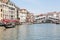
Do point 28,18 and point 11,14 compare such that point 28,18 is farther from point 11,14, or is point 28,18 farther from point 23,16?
point 11,14

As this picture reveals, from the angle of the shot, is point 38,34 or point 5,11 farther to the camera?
point 5,11

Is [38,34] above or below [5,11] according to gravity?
below

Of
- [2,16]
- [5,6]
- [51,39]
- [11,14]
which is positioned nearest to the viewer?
[51,39]

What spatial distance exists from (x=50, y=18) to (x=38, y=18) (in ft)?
18.3

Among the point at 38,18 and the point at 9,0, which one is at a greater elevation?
the point at 9,0

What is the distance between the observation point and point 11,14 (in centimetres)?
7300

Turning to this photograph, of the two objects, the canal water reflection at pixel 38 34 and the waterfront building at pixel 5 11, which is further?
the waterfront building at pixel 5 11

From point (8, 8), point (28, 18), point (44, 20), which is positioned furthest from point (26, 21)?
point (8, 8)

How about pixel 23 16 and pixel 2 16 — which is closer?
pixel 2 16

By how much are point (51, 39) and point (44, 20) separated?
95.1 meters

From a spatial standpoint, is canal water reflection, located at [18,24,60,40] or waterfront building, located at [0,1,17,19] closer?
canal water reflection, located at [18,24,60,40]

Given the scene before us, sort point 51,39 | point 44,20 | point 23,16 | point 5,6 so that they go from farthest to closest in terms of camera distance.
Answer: point 44,20, point 23,16, point 5,6, point 51,39

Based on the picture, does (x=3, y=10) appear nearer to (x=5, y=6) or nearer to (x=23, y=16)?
(x=5, y=6)

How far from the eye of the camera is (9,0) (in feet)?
256
